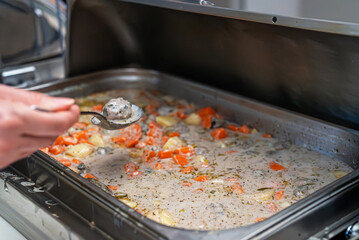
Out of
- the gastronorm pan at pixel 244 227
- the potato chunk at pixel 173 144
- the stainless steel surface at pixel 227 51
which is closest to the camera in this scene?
the gastronorm pan at pixel 244 227

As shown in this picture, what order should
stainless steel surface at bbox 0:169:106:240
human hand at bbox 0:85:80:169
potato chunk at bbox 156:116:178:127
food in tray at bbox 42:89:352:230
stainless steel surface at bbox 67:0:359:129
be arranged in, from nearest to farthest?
1. human hand at bbox 0:85:80:169
2. stainless steel surface at bbox 0:169:106:240
3. food in tray at bbox 42:89:352:230
4. stainless steel surface at bbox 67:0:359:129
5. potato chunk at bbox 156:116:178:127

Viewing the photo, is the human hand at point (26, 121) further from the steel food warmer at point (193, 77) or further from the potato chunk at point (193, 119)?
the potato chunk at point (193, 119)

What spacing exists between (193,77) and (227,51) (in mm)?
287

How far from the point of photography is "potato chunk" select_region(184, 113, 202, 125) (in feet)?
6.12

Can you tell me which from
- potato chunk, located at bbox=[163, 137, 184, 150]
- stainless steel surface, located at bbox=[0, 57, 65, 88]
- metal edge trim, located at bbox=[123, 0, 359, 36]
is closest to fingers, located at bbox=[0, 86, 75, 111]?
metal edge trim, located at bbox=[123, 0, 359, 36]

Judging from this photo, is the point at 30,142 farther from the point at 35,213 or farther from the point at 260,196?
the point at 260,196

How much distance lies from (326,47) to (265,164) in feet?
1.43

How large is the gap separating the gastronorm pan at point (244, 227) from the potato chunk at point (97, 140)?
31 cm

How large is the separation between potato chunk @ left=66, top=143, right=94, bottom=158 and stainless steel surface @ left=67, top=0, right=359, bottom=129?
0.54 m

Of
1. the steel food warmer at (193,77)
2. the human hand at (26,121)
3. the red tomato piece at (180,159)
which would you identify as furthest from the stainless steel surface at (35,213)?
the red tomato piece at (180,159)

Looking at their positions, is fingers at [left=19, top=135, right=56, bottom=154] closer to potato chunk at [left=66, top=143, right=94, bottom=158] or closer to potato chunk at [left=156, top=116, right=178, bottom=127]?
potato chunk at [left=66, top=143, right=94, bottom=158]

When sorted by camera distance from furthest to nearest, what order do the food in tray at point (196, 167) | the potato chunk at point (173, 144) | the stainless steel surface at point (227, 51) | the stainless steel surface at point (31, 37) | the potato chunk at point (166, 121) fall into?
the stainless steel surface at point (31, 37) → the potato chunk at point (166, 121) → the potato chunk at point (173, 144) → the stainless steel surface at point (227, 51) → the food in tray at point (196, 167)

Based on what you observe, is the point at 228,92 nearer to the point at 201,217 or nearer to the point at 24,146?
the point at 201,217

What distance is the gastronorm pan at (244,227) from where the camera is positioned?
1.06 meters
